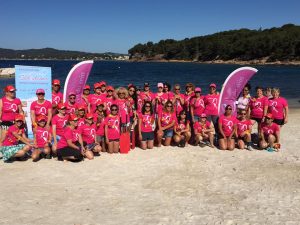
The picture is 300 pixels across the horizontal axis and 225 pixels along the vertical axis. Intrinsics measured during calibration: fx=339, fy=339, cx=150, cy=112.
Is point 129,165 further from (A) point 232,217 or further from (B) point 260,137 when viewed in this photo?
(B) point 260,137

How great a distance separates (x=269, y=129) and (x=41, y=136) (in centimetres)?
599

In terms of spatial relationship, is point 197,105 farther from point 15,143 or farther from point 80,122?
point 15,143

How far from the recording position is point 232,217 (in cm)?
530

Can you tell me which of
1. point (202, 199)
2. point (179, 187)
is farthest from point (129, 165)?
point (202, 199)

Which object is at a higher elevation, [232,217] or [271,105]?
[271,105]

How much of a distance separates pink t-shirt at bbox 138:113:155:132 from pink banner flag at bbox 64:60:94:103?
6.40ft

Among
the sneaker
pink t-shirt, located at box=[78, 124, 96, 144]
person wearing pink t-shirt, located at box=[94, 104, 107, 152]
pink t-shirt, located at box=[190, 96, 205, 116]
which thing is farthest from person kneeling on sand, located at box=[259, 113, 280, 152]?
pink t-shirt, located at box=[78, 124, 96, 144]

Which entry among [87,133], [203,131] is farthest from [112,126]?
[203,131]

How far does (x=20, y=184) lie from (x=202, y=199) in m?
3.48

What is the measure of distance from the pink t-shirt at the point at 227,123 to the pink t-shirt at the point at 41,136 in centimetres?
458

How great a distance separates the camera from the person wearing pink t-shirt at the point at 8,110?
7.93 meters

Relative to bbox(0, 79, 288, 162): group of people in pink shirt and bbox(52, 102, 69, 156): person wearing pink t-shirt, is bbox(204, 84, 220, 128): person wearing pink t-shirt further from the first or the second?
bbox(52, 102, 69, 156): person wearing pink t-shirt

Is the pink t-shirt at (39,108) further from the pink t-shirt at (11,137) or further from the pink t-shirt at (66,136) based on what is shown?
the pink t-shirt at (66,136)

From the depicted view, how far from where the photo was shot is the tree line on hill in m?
Result: 99.7
